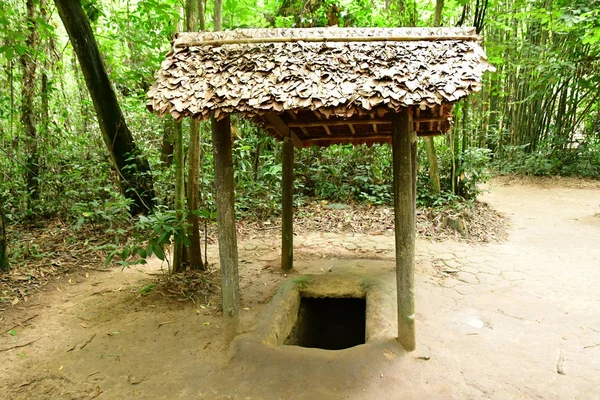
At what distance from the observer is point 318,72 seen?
108 inches

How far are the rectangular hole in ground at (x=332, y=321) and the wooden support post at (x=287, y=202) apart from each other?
0.68 metres

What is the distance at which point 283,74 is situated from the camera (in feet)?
9.00

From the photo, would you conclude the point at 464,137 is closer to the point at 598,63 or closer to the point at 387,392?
the point at 598,63

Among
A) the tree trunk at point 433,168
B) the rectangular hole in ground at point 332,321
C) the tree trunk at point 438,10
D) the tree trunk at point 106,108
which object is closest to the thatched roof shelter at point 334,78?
the rectangular hole in ground at point 332,321

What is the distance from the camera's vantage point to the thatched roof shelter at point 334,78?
2590 millimetres

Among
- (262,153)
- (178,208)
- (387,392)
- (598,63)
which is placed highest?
(598,63)

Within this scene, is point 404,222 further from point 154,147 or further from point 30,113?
point 30,113

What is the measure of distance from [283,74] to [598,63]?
1116cm

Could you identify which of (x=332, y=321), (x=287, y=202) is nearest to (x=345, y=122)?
(x=287, y=202)

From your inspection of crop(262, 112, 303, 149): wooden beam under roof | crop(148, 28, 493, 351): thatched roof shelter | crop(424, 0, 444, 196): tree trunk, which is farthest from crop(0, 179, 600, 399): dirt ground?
crop(424, 0, 444, 196): tree trunk

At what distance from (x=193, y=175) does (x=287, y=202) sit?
48.1 inches

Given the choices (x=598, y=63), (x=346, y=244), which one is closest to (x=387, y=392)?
(x=346, y=244)

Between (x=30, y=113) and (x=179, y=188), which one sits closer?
(x=179, y=188)

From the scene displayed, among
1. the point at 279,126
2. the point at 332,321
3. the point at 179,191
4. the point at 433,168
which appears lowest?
the point at 332,321
